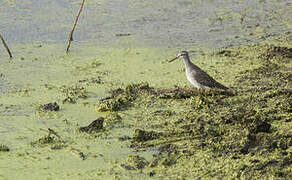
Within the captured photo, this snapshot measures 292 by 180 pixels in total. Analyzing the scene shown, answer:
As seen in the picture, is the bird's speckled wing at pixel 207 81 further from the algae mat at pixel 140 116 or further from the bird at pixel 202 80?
the algae mat at pixel 140 116

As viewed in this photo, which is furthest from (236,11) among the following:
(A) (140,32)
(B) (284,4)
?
(A) (140,32)

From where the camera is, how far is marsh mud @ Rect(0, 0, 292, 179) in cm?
485

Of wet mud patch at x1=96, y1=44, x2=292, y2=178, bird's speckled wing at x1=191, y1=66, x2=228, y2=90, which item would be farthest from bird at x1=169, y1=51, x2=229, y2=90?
wet mud patch at x1=96, y1=44, x2=292, y2=178

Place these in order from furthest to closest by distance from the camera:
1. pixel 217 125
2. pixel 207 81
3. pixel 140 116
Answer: pixel 207 81 → pixel 140 116 → pixel 217 125

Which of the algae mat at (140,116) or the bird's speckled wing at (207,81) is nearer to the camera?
the algae mat at (140,116)

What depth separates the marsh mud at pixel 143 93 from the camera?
4.85m

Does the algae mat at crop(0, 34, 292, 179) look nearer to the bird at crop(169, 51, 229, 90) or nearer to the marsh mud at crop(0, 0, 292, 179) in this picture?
the marsh mud at crop(0, 0, 292, 179)

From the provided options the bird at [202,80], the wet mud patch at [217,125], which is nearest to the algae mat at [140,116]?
the wet mud patch at [217,125]

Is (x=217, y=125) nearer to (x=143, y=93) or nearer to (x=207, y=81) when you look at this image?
(x=207, y=81)

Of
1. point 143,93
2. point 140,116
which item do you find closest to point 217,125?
point 140,116

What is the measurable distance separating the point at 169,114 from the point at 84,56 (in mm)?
2756

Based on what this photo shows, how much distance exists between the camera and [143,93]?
666 centimetres

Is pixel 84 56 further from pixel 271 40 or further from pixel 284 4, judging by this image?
pixel 284 4

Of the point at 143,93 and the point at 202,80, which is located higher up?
the point at 202,80
